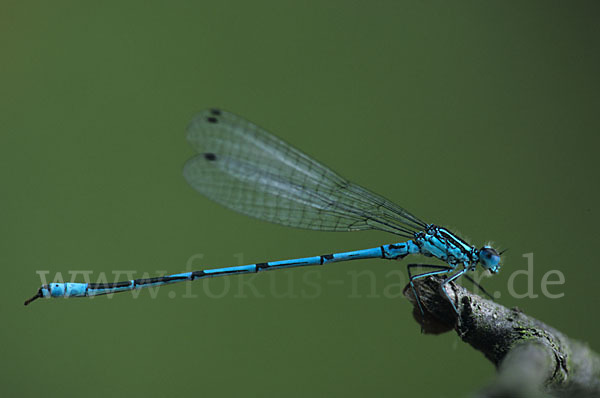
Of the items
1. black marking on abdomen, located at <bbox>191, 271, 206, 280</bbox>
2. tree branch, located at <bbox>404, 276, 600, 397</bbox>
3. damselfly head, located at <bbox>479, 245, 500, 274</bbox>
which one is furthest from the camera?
black marking on abdomen, located at <bbox>191, 271, 206, 280</bbox>

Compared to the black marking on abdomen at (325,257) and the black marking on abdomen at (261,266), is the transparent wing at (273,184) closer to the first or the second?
the black marking on abdomen at (325,257)

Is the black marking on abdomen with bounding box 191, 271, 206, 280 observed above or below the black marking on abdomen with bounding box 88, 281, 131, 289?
below

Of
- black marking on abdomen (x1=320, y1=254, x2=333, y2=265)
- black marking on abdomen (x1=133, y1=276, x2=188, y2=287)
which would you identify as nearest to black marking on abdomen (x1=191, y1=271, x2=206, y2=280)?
black marking on abdomen (x1=133, y1=276, x2=188, y2=287)

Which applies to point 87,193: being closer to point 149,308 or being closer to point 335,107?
point 149,308

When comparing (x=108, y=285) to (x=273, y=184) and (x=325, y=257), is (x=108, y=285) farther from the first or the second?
(x=325, y=257)

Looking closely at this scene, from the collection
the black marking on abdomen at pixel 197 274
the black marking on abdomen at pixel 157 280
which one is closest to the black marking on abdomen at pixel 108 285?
the black marking on abdomen at pixel 157 280

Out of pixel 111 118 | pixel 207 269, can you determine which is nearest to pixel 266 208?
pixel 207 269

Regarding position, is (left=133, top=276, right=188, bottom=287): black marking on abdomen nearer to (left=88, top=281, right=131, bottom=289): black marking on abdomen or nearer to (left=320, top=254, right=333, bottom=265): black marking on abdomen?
(left=88, top=281, right=131, bottom=289): black marking on abdomen
